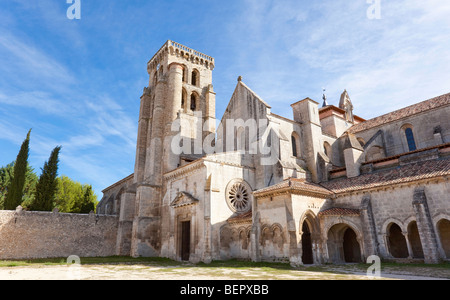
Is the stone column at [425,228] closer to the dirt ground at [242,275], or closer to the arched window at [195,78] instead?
the dirt ground at [242,275]

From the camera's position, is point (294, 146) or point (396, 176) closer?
point (396, 176)

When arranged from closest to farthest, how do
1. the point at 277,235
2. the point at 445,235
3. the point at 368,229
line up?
the point at 445,235 → the point at 368,229 → the point at 277,235

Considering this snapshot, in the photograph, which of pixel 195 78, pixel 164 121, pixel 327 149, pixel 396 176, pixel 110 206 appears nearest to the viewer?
pixel 396 176

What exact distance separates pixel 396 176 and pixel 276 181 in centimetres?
820

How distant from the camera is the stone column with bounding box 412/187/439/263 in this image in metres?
14.5

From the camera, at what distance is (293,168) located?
74.6 ft

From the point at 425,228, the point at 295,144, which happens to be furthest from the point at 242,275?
the point at 295,144

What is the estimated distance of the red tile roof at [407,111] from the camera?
23.9 meters

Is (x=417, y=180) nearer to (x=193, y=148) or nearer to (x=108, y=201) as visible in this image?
(x=193, y=148)

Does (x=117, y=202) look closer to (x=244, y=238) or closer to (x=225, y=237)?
(x=225, y=237)

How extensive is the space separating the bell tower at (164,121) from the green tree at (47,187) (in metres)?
8.93

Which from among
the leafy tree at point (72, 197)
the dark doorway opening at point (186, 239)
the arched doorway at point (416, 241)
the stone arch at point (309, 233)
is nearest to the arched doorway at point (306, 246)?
the stone arch at point (309, 233)

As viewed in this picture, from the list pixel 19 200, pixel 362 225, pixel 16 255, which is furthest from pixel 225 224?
pixel 19 200

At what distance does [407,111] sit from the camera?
26.1 meters
